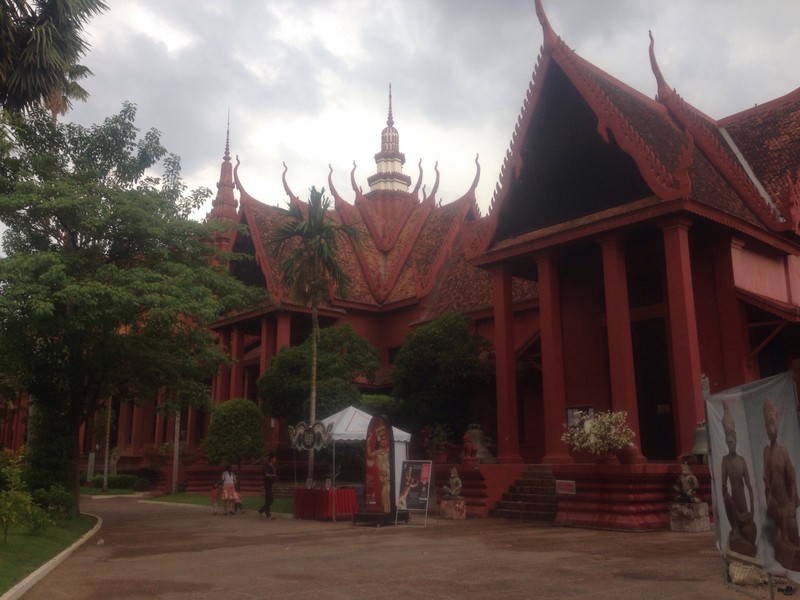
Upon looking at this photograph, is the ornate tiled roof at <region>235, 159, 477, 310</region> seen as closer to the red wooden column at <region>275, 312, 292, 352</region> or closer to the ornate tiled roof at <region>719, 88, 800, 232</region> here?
the red wooden column at <region>275, 312, 292, 352</region>

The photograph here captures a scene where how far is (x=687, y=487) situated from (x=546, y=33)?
11159 mm

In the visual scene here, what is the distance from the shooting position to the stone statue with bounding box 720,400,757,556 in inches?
226

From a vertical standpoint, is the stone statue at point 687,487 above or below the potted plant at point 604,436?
below

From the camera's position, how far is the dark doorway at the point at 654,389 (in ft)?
56.7

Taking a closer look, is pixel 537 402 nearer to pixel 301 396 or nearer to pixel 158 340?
pixel 301 396

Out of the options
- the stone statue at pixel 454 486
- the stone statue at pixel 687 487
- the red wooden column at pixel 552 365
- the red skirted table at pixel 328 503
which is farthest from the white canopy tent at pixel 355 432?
the stone statue at pixel 687 487

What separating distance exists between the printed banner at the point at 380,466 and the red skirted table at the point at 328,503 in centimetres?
159

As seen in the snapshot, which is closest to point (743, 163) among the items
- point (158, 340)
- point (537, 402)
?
point (537, 402)

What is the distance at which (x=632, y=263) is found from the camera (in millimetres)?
17719

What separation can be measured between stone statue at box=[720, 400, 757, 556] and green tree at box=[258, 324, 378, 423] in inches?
598

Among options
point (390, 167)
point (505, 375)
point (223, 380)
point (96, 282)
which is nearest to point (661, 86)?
point (505, 375)

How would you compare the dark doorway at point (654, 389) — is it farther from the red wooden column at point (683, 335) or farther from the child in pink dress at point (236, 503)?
the child in pink dress at point (236, 503)

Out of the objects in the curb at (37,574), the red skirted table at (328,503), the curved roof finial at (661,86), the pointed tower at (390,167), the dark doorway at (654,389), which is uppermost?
the pointed tower at (390,167)

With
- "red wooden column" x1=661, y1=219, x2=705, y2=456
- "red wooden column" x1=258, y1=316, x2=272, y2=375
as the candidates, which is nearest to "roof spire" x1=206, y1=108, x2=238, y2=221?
"red wooden column" x1=258, y1=316, x2=272, y2=375
